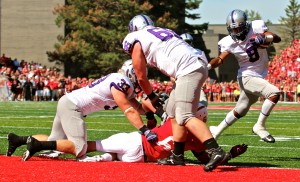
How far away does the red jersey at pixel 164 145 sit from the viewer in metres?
7.61

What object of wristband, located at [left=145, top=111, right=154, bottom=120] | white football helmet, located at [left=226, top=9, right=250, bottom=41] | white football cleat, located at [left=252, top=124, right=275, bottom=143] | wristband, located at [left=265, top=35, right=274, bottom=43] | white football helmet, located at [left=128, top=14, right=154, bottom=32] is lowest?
white football cleat, located at [left=252, top=124, right=275, bottom=143]

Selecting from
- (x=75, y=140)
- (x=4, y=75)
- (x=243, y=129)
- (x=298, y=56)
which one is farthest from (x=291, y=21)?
(x=75, y=140)

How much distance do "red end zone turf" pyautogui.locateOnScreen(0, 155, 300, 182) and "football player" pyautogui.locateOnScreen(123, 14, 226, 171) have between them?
31 centimetres

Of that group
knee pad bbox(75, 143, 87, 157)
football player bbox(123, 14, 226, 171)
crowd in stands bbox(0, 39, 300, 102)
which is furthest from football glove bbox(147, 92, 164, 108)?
crowd in stands bbox(0, 39, 300, 102)

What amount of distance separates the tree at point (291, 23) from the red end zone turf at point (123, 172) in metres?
68.7

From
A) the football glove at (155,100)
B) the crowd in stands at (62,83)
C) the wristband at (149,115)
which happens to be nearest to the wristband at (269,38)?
the wristband at (149,115)

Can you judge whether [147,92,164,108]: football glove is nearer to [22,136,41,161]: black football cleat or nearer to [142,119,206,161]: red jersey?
[142,119,206,161]: red jersey

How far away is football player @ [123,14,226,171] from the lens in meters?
6.89

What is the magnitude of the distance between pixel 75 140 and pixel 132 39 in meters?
1.18

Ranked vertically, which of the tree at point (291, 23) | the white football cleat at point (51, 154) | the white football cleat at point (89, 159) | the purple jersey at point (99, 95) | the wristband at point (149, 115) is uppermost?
the purple jersey at point (99, 95)

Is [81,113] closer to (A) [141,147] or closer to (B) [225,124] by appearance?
(A) [141,147]

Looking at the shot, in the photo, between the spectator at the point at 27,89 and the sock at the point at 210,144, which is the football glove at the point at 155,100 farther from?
the spectator at the point at 27,89

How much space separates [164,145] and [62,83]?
29.5 metres

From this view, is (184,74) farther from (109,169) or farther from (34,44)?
(34,44)
